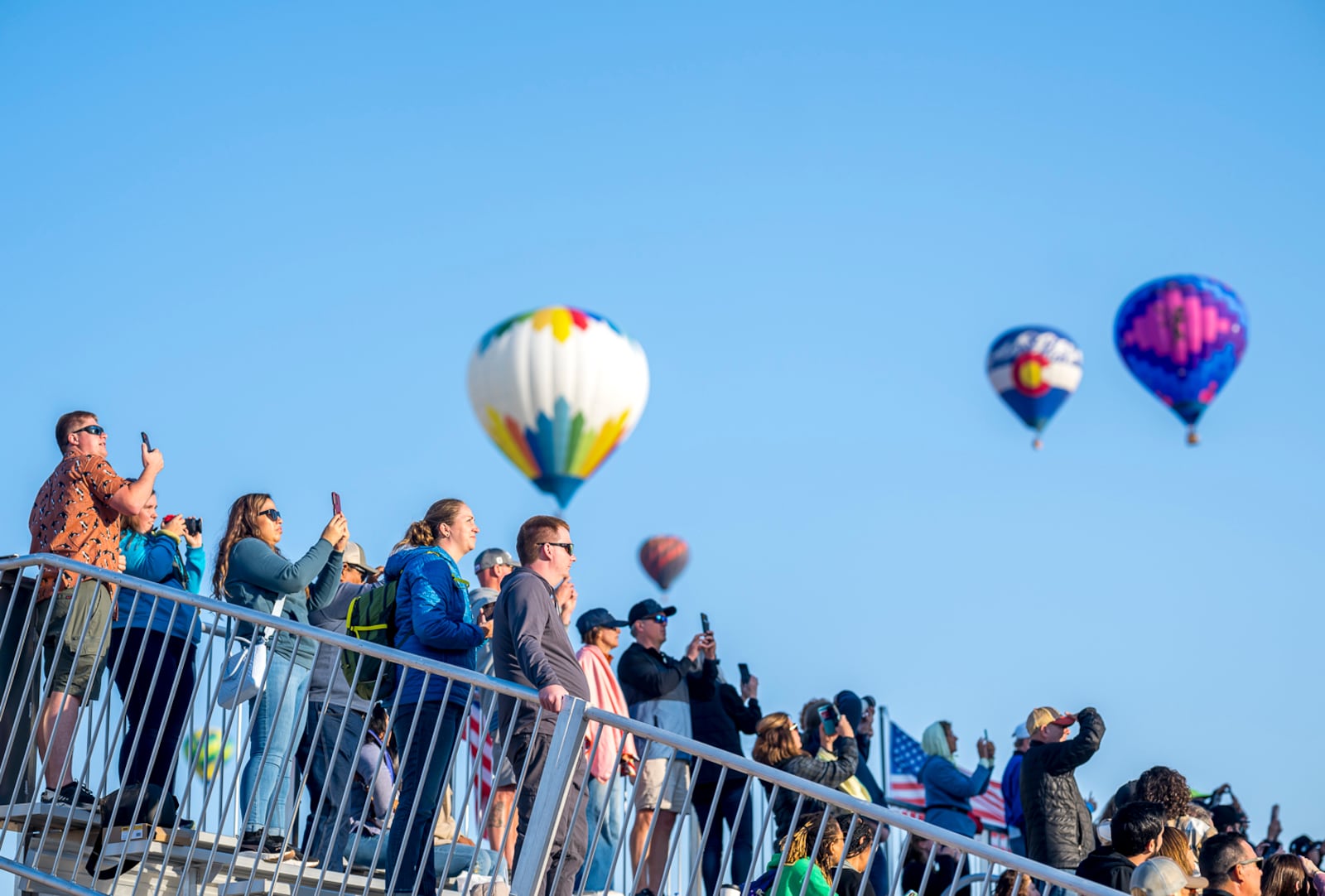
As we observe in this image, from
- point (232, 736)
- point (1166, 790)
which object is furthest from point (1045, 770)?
point (232, 736)

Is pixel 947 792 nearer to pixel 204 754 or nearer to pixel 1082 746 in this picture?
pixel 1082 746

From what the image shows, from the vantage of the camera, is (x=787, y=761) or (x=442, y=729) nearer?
(x=442, y=729)

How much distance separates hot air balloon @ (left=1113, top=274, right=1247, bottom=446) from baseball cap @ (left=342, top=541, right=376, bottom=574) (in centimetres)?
2192

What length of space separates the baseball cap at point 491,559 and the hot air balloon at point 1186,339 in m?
21.1

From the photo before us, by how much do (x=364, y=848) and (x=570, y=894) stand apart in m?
1.21

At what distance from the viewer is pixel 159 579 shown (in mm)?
8109

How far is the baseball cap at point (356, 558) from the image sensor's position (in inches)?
355

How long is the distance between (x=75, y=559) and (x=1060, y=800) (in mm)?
4851

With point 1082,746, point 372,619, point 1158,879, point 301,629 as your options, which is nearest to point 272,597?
point 372,619

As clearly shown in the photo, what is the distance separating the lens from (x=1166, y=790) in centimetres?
766

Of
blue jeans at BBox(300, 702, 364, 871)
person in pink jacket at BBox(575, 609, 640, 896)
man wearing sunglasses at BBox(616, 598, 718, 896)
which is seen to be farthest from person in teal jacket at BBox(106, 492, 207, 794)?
man wearing sunglasses at BBox(616, 598, 718, 896)

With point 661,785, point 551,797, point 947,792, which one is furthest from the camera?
point 947,792

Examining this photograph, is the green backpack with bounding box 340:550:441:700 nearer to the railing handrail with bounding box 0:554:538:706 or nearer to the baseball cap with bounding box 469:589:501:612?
the railing handrail with bounding box 0:554:538:706

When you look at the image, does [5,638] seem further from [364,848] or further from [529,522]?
[529,522]
